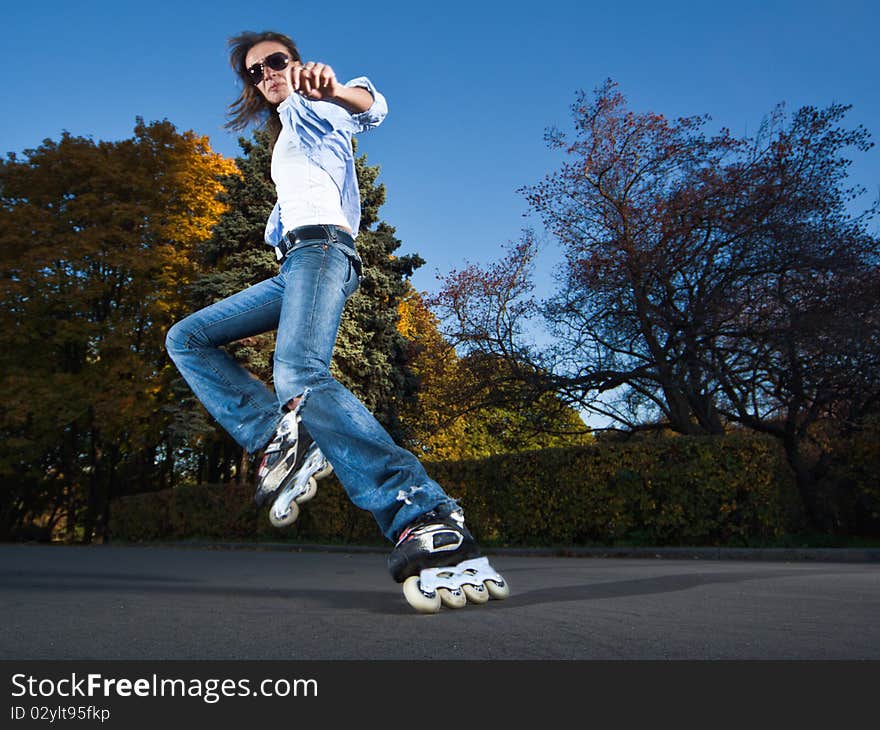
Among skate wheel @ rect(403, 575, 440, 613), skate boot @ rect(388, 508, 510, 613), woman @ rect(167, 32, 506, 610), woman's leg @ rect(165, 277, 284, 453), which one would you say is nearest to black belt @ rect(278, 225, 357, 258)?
woman @ rect(167, 32, 506, 610)

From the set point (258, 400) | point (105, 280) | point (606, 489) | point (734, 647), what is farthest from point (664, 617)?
point (105, 280)

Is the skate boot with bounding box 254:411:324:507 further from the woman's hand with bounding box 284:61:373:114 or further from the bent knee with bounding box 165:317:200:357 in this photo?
the woman's hand with bounding box 284:61:373:114

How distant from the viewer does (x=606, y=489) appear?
1402cm

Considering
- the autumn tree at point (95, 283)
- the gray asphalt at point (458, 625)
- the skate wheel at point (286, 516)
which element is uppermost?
the autumn tree at point (95, 283)

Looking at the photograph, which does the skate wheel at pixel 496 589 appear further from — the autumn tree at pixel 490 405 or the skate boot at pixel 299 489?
the autumn tree at pixel 490 405

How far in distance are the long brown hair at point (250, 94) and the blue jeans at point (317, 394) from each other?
100 centimetres

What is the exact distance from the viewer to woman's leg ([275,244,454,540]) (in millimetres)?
3418

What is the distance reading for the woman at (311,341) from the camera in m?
3.40

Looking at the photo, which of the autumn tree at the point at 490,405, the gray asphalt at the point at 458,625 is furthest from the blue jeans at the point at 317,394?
the autumn tree at the point at 490,405

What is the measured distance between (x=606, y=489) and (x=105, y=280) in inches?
718

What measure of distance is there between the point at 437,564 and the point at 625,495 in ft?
36.5
